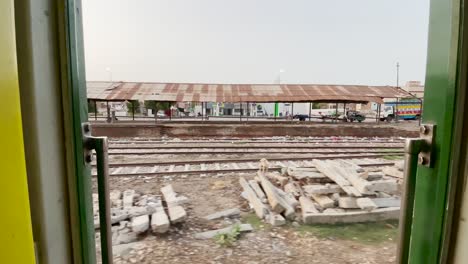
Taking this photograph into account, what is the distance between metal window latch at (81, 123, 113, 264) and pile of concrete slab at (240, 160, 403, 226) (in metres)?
3.63

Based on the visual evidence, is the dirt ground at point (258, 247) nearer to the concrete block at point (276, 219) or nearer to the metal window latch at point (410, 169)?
the concrete block at point (276, 219)

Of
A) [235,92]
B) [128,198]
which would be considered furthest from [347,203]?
[235,92]

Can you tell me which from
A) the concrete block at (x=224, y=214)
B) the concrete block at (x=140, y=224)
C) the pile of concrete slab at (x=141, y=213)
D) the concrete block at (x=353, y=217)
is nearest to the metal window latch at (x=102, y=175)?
the pile of concrete slab at (x=141, y=213)

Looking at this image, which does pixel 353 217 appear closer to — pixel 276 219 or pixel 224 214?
pixel 276 219

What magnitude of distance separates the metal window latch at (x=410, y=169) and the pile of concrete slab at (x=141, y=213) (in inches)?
144

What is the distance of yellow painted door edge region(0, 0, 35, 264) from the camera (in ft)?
1.77

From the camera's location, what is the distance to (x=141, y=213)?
464 centimetres

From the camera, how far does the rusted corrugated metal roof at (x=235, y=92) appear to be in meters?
16.1

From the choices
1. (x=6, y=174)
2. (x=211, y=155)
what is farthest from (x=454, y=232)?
(x=211, y=155)

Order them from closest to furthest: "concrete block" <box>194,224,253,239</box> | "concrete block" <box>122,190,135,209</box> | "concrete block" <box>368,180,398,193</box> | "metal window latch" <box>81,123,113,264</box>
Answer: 1. "metal window latch" <box>81,123,113,264</box>
2. "concrete block" <box>194,224,253,239</box>
3. "concrete block" <box>122,190,135,209</box>
4. "concrete block" <box>368,180,398,193</box>

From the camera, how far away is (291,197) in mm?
5211

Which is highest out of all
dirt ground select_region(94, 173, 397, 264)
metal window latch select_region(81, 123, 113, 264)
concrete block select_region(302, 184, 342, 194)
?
metal window latch select_region(81, 123, 113, 264)

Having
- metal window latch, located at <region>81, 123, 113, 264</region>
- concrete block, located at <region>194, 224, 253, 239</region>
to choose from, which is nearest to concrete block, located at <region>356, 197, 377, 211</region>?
concrete block, located at <region>194, 224, 253, 239</region>

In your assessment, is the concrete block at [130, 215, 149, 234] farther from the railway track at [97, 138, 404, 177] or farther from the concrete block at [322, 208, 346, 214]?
the concrete block at [322, 208, 346, 214]
